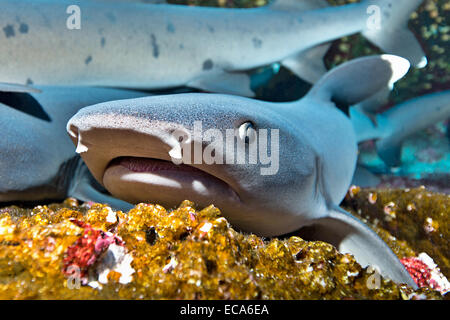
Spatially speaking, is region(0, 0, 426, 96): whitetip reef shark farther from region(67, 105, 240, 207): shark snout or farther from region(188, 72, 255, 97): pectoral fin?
region(67, 105, 240, 207): shark snout

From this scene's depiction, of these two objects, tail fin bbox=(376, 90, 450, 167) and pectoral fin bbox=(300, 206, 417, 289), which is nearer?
pectoral fin bbox=(300, 206, 417, 289)

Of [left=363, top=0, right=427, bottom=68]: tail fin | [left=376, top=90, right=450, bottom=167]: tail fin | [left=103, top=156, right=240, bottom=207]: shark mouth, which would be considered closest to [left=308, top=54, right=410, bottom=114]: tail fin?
[left=363, top=0, right=427, bottom=68]: tail fin

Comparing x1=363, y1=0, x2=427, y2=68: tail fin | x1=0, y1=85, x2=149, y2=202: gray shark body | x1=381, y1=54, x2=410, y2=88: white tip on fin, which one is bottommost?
x1=0, y1=85, x2=149, y2=202: gray shark body

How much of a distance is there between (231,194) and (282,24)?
2461 mm

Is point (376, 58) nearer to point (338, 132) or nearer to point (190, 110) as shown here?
point (338, 132)

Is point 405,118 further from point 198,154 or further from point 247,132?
point 198,154

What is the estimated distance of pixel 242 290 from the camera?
738mm

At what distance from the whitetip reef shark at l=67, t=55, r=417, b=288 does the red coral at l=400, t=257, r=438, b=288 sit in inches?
10.8

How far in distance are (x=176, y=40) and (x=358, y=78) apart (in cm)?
166

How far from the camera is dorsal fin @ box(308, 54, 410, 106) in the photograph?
231cm

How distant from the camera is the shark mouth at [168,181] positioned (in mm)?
1146

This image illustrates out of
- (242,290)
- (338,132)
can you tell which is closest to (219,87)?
(338,132)

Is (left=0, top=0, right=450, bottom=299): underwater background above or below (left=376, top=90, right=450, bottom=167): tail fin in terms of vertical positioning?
above

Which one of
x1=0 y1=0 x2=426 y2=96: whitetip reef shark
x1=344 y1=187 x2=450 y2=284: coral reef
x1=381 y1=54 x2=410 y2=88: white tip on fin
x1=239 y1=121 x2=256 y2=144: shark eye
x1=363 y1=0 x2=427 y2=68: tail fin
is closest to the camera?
x1=239 y1=121 x2=256 y2=144: shark eye
